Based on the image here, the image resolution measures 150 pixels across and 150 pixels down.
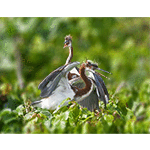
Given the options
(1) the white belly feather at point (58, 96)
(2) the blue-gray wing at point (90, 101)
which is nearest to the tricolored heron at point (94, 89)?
(2) the blue-gray wing at point (90, 101)

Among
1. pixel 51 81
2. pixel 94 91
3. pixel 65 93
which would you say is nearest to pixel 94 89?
pixel 94 91

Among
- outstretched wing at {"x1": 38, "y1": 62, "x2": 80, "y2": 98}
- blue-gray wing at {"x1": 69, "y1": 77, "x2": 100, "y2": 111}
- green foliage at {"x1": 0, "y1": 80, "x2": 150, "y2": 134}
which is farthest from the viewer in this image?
blue-gray wing at {"x1": 69, "y1": 77, "x2": 100, "y2": 111}

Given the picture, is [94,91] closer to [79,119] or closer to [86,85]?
[86,85]

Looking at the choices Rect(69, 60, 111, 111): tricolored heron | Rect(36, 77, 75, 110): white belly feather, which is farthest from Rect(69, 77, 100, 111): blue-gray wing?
Rect(36, 77, 75, 110): white belly feather

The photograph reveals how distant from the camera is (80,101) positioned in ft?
6.42

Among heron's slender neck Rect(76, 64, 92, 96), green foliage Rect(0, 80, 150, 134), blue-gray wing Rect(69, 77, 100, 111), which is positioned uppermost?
heron's slender neck Rect(76, 64, 92, 96)

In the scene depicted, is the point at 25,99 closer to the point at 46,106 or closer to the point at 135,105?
the point at 46,106

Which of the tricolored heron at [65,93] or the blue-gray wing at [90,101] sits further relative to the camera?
the blue-gray wing at [90,101]

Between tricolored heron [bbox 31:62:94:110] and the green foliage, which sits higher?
tricolored heron [bbox 31:62:94:110]

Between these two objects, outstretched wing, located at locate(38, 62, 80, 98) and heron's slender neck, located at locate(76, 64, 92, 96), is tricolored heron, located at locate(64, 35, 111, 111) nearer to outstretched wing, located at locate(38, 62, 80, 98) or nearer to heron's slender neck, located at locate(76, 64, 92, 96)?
heron's slender neck, located at locate(76, 64, 92, 96)

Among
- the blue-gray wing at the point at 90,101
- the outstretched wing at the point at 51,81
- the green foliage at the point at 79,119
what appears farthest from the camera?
the blue-gray wing at the point at 90,101

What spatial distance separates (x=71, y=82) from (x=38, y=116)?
17.4 inches

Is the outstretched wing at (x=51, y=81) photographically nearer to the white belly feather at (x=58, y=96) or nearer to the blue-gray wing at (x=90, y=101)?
the white belly feather at (x=58, y=96)

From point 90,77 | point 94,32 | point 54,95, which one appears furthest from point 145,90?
point 94,32
